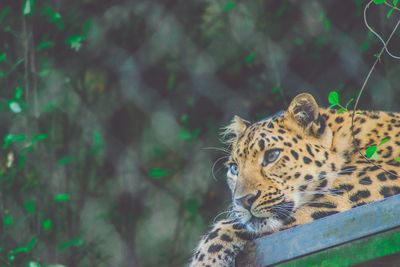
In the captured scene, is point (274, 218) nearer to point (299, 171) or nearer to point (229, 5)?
point (299, 171)

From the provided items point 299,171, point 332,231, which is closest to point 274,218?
point 299,171

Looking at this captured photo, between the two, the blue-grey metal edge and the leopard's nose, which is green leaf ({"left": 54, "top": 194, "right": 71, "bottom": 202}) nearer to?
the leopard's nose

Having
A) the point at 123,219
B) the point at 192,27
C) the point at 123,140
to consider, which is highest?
the point at 192,27

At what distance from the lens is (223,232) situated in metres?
2.05

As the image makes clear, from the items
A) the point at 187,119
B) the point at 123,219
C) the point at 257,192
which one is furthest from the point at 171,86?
the point at 257,192

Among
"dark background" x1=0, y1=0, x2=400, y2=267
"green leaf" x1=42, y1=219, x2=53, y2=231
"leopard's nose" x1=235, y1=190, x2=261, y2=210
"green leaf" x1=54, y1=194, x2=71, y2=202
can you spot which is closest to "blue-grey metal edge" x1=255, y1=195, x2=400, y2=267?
"leopard's nose" x1=235, y1=190, x2=261, y2=210

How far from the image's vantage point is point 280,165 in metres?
2.36

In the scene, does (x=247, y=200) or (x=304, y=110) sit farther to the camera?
(x=304, y=110)

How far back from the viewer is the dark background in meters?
2.82

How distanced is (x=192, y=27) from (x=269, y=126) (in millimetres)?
647

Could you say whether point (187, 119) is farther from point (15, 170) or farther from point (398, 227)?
point (398, 227)

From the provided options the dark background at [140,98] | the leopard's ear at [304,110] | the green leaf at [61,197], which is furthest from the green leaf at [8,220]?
the leopard's ear at [304,110]

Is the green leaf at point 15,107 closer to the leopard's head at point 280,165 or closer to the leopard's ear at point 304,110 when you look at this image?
the leopard's head at point 280,165

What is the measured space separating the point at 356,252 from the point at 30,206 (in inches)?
58.5
